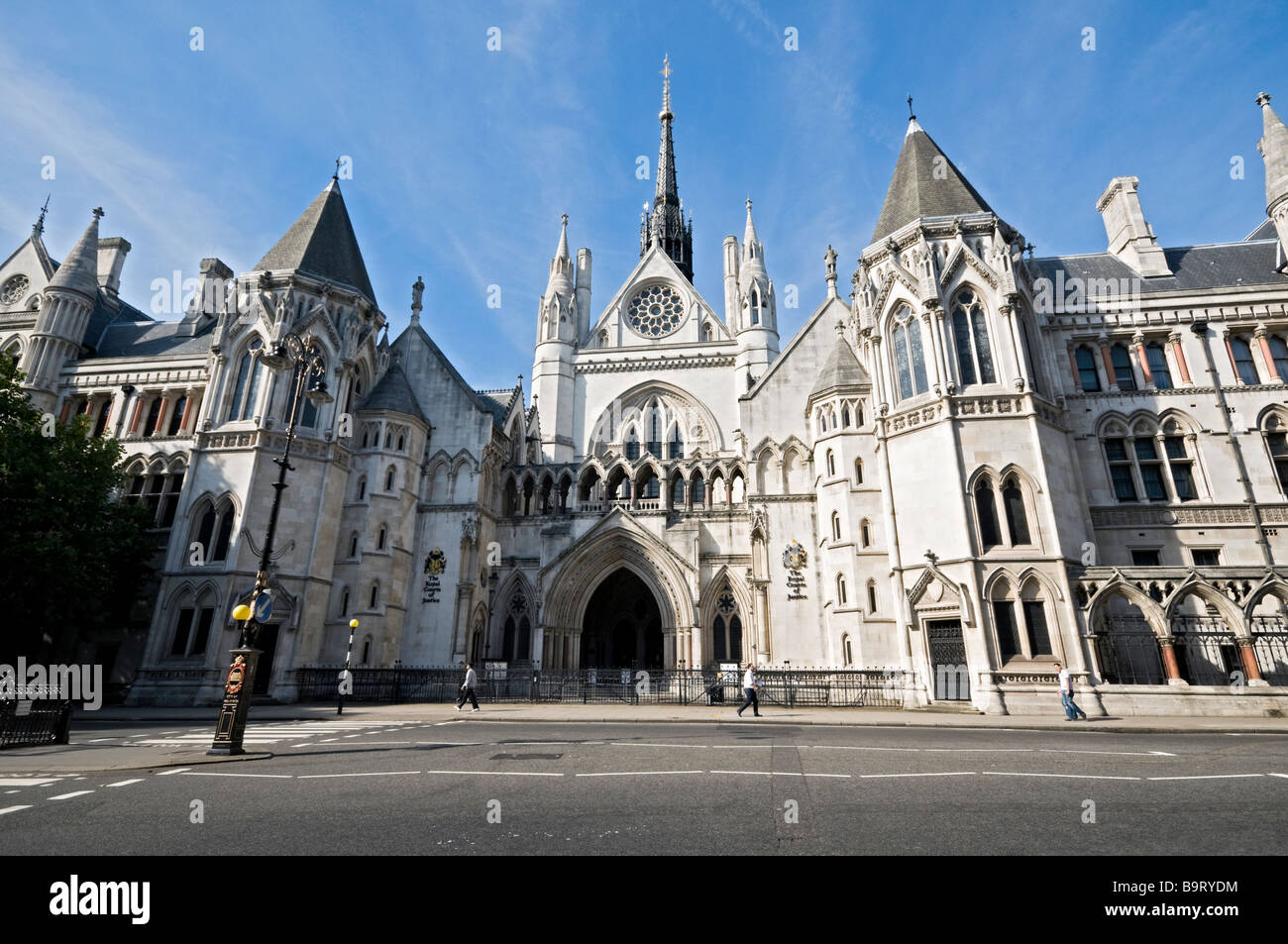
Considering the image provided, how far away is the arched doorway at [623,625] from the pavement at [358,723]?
11.3 metres

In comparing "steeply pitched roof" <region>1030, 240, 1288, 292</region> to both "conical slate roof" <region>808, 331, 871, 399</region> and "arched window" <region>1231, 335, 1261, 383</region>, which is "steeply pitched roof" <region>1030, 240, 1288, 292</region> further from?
"conical slate roof" <region>808, 331, 871, 399</region>

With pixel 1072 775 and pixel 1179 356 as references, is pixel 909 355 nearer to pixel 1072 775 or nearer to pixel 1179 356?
pixel 1179 356

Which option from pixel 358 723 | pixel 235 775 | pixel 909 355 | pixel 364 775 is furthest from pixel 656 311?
pixel 235 775

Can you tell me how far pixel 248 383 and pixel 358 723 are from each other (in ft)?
53.3

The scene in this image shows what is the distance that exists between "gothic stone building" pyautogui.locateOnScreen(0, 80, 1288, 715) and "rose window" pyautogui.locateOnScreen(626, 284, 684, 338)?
10.8m

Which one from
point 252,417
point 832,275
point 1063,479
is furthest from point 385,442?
point 1063,479

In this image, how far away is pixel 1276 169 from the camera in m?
24.0

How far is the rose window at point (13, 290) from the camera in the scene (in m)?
31.4

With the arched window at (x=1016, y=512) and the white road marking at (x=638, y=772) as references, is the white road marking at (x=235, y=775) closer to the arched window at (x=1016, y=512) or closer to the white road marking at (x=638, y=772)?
the white road marking at (x=638, y=772)

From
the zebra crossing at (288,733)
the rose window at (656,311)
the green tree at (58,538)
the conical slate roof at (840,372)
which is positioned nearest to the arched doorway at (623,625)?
the conical slate roof at (840,372)

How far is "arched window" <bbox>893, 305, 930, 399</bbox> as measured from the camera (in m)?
21.7

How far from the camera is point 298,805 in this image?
630 centimetres
